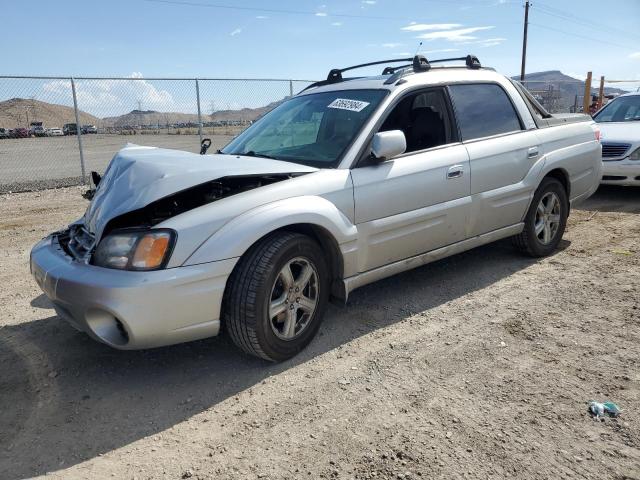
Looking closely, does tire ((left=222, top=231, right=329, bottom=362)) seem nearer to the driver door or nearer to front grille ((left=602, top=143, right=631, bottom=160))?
the driver door

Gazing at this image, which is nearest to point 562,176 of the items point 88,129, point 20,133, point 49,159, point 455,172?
point 455,172

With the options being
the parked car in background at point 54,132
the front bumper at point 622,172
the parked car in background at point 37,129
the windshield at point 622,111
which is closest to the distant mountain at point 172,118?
the parked car in background at point 37,129

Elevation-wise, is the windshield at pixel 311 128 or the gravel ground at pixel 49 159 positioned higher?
the windshield at pixel 311 128

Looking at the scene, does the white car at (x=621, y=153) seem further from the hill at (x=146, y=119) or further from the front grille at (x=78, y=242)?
the hill at (x=146, y=119)

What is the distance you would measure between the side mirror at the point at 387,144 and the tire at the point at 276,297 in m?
0.75

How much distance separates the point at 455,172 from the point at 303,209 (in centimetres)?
150

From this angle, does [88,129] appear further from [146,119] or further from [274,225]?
[274,225]

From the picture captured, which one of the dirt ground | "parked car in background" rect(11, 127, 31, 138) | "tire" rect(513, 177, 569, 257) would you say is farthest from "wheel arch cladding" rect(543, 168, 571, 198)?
"parked car in background" rect(11, 127, 31, 138)

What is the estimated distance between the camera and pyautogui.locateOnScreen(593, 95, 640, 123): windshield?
885 centimetres

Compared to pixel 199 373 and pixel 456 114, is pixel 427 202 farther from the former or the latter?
pixel 199 373

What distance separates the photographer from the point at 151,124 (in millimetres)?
17078

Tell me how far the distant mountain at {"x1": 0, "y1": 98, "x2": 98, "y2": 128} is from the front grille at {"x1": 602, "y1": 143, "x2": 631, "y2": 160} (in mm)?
9621

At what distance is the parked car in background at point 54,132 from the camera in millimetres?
19000

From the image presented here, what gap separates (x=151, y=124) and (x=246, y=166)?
1517cm
